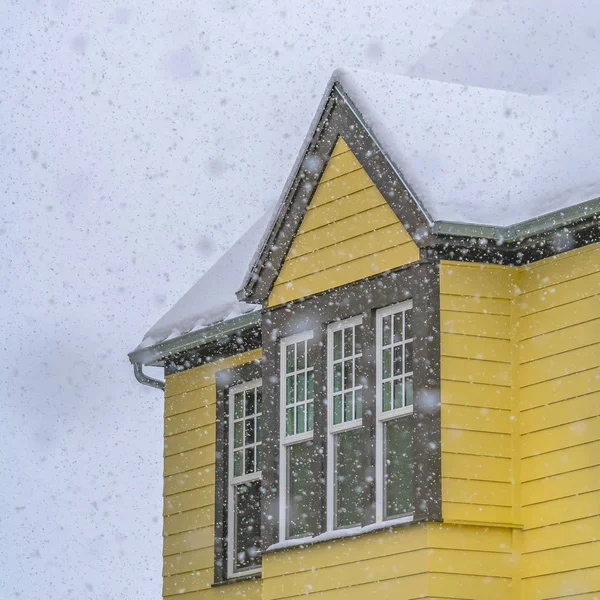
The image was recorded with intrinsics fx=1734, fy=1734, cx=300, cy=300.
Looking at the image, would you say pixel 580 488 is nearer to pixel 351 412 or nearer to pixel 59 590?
pixel 351 412

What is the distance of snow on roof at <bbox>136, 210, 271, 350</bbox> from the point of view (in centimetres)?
1935

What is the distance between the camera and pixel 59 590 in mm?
81438

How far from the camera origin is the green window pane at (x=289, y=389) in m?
16.9

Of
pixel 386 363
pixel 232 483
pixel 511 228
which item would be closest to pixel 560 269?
pixel 511 228

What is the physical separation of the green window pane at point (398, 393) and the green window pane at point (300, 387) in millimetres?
1323

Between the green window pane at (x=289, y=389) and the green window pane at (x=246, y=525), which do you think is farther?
the green window pane at (x=246, y=525)

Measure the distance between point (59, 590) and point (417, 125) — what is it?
6776 cm

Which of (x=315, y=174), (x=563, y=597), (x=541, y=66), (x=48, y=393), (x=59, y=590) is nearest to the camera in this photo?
(x=563, y=597)

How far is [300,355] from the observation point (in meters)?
16.8

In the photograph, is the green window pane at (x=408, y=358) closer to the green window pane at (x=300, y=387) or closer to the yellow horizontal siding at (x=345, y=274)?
the yellow horizontal siding at (x=345, y=274)

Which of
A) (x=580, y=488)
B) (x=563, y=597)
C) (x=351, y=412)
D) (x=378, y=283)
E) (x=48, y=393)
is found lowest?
(x=563, y=597)

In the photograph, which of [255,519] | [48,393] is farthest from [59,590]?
[255,519]

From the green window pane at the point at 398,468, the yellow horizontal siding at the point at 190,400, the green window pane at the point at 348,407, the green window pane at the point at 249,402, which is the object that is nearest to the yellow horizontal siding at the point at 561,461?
the green window pane at the point at 398,468

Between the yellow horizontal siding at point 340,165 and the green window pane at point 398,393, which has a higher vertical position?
the yellow horizontal siding at point 340,165
